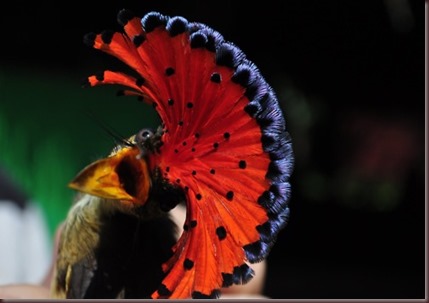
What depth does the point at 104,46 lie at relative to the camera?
0.84 meters

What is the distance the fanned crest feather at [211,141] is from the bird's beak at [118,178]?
0.06 feet

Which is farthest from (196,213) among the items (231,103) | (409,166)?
(409,166)

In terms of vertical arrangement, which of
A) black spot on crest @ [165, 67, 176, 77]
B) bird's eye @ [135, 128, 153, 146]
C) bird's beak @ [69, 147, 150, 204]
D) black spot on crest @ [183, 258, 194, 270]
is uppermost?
black spot on crest @ [165, 67, 176, 77]

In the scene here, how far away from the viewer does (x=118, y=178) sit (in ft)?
2.66

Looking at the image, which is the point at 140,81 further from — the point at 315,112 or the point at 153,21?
the point at 315,112

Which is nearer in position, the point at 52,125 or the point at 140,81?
the point at 140,81

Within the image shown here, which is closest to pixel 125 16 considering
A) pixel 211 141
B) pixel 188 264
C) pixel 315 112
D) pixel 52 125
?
pixel 211 141

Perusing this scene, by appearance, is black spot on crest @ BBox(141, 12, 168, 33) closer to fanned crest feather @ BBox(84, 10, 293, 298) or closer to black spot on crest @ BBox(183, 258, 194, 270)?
fanned crest feather @ BBox(84, 10, 293, 298)

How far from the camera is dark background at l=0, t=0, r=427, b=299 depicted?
2.54 metres

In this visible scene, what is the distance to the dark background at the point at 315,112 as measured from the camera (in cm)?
254

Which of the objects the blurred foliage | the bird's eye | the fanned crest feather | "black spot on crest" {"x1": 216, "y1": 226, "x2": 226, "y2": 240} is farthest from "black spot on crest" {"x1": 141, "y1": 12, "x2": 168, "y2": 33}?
the blurred foliage

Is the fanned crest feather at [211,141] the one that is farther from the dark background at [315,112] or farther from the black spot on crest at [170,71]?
the dark background at [315,112]

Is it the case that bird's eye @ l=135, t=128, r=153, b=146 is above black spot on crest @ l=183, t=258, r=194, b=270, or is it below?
above

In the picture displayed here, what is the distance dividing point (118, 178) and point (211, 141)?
0.34ft
